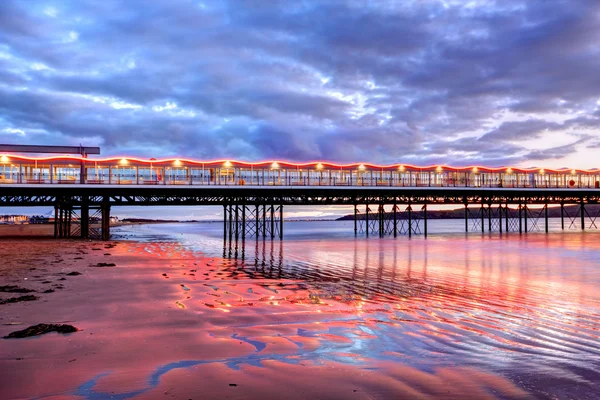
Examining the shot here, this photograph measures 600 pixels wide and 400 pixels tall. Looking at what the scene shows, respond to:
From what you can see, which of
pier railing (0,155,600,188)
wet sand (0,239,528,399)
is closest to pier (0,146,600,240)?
pier railing (0,155,600,188)

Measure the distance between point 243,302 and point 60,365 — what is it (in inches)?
198

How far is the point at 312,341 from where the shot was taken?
6.80m

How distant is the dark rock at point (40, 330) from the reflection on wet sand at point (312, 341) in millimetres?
269

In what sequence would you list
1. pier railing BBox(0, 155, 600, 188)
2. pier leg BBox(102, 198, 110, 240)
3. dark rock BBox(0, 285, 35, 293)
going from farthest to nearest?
pier leg BBox(102, 198, 110, 240)
pier railing BBox(0, 155, 600, 188)
dark rock BBox(0, 285, 35, 293)

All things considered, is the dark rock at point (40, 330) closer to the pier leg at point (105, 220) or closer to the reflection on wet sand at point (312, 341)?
the reflection on wet sand at point (312, 341)

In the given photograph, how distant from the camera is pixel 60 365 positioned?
17.8 feet

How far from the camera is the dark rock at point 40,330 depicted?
6.70 metres

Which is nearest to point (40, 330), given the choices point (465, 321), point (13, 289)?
point (13, 289)

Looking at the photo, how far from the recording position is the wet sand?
15.5ft

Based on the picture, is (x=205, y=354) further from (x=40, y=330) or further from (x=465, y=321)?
(x=465, y=321)

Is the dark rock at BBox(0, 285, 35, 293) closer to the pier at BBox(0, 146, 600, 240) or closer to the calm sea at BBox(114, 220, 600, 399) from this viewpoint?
the calm sea at BBox(114, 220, 600, 399)

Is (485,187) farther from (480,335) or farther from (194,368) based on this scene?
(194,368)

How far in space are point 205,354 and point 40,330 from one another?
309cm

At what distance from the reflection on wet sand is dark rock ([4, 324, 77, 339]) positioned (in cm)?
27
